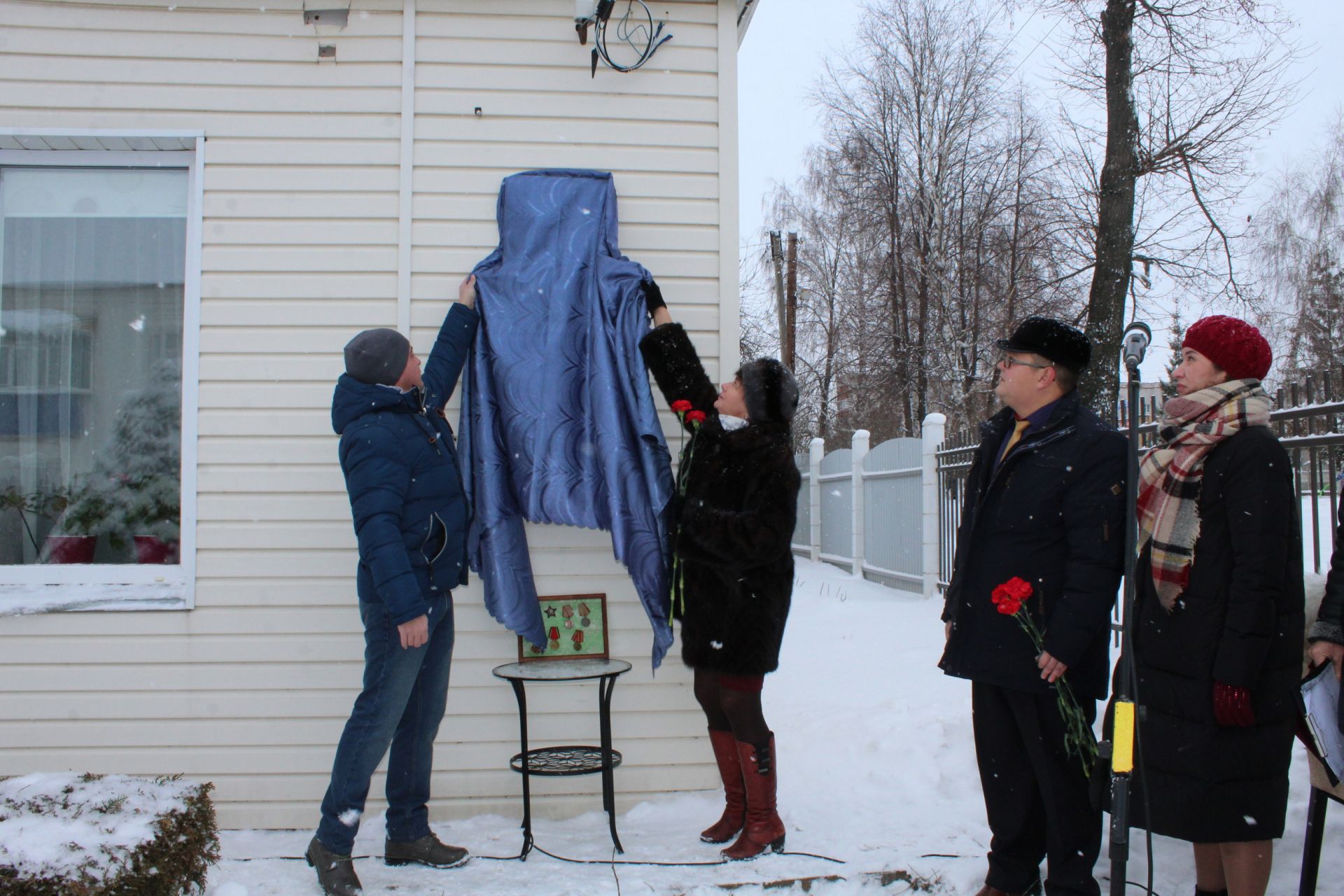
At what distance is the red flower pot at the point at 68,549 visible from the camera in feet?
14.0

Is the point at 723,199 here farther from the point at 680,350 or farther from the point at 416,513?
the point at 416,513

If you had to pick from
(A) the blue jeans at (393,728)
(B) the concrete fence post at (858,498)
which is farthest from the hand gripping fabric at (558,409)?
(B) the concrete fence post at (858,498)

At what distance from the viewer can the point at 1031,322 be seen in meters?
3.21

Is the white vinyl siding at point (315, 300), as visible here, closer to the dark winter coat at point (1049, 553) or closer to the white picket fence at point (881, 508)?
the dark winter coat at point (1049, 553)

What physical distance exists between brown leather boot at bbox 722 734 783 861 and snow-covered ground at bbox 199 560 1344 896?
52 millimetres

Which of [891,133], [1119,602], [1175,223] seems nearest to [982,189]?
[891,133]

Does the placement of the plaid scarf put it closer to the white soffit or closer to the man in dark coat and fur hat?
the man in dark coat and fur hat

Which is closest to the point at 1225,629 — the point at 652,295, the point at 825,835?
the point at 825,835

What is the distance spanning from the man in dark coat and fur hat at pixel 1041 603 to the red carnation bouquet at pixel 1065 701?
0.01 m

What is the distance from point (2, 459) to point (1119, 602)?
5.72m

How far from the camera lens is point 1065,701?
3.03m

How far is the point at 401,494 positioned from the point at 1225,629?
8.21 ft

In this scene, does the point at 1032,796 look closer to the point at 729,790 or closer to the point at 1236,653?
the point at 1236,653

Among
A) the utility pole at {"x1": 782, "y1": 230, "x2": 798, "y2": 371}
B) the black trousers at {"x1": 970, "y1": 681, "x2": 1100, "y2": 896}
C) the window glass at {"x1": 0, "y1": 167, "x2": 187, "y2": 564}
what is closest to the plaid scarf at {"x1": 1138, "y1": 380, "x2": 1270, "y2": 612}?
the black trousers at {"x1": 970, "y1": 681, "x2": 1100, "y2": 896}
